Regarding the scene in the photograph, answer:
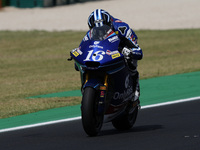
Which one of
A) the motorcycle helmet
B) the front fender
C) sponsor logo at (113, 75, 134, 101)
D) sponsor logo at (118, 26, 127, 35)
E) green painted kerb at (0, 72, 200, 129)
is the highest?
the motorcycle helmet

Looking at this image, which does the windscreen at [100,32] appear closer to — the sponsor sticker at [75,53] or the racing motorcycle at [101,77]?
the racing motorcycle at [101,77]

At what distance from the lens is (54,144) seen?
6883 mm

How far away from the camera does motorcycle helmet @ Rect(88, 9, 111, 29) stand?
24.6 ft

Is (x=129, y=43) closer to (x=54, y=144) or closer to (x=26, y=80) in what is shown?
(x=54, y=144)

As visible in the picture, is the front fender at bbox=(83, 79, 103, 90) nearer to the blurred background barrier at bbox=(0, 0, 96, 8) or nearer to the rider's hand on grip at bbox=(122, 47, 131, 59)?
the rider's hand on grip at bbox=(122, 47, 131, 59)

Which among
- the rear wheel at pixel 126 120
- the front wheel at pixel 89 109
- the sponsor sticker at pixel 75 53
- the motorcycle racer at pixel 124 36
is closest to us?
the front wheel at pixel 89 109

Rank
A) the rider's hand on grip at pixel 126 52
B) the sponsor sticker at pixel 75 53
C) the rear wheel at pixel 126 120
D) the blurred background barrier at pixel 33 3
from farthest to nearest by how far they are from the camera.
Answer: the blurred background barrier at pixel 33 3 → the rear wheel at pixel 126 120 → the rider's hand on grip at pixel 126 52 → the sponsor sticker at pixel 75 53

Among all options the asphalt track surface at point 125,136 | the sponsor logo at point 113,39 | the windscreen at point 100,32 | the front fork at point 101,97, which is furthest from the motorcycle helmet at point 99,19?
the asphalt track surface at point 125,136

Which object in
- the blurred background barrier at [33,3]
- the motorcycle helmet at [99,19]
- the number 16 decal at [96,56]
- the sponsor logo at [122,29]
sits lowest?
the blurred background barrier at [33,3]

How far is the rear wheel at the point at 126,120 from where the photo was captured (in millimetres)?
7891

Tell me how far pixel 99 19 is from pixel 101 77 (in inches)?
34.2

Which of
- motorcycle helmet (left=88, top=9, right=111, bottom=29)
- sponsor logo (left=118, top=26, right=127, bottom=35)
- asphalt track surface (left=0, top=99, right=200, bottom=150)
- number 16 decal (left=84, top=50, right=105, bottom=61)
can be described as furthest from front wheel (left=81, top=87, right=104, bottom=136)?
sponsor logo (left=118, top=26, right=127, bottom=35)

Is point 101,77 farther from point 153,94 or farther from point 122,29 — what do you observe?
point 153,94

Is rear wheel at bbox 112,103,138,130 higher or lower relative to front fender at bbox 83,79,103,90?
lower
